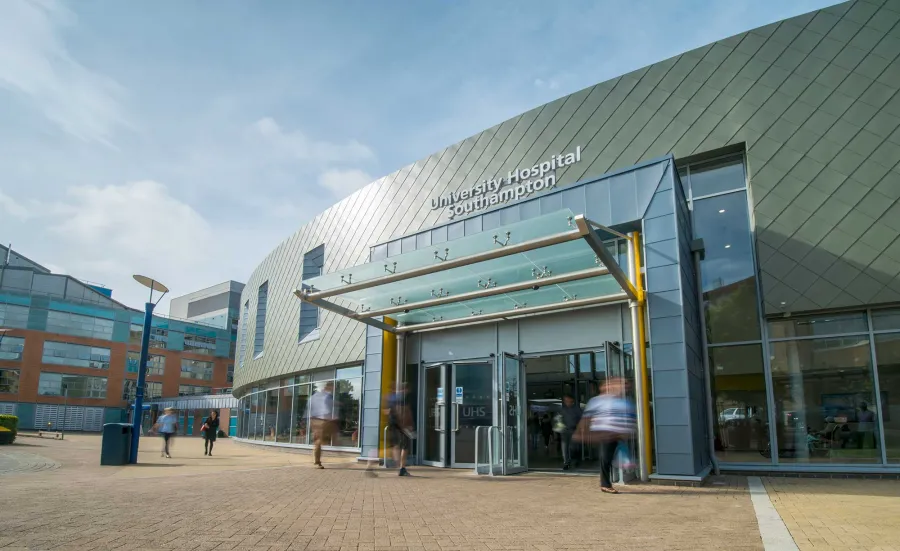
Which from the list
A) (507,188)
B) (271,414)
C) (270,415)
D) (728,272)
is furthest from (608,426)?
(270,415)

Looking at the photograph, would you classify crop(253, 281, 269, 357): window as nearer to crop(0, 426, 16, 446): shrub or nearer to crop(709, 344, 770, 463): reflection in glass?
crop(0, 426, 16, 446): shrub

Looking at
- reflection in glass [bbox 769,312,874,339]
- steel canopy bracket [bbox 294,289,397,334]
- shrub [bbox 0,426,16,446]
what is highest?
steel canopy bracket [bbox 294,289,397,334]

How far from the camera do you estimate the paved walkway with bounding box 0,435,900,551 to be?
15.8 feet

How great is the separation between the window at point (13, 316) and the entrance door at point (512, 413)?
50545mm

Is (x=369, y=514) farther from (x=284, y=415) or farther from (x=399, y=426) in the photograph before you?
(x=284, y=415)

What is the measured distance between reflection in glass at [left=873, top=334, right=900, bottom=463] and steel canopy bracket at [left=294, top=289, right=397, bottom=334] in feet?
30.1

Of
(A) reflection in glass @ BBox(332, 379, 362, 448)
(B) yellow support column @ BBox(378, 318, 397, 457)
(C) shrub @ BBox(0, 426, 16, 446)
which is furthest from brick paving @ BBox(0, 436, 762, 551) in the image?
(C) shrub @ BBox(0, 426, 16, 446)

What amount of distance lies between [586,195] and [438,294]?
3.34m

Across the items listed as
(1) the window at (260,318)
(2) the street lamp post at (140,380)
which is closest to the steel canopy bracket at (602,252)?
(2) the street lamp post at (140,380)

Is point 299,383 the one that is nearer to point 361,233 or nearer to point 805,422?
point 361,233

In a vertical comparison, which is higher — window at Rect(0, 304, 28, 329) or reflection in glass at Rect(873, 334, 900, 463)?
window at Rect(0, 304, 28, 329)

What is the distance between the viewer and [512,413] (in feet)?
36.6

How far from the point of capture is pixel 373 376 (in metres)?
13.4

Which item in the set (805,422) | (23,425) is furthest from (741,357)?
(23,425)
